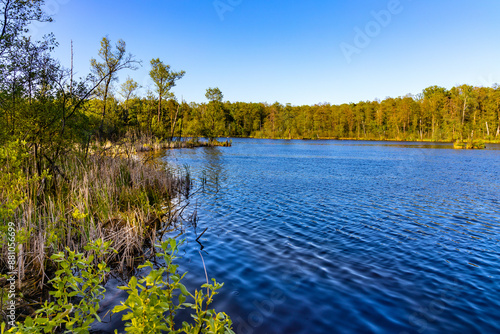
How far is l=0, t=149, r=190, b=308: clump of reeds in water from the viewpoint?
17.4 feet

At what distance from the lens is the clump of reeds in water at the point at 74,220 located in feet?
17.4

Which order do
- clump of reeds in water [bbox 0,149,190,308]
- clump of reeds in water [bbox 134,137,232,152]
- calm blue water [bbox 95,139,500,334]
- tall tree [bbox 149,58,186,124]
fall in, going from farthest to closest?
tall tree [bbox 149,58,186,124] → clump of reeds in water [bbox 134,137,232,152] → clump of reeds in water [bbox 0,149,190,308] → calm blue water [bbox 95,139,500,334]

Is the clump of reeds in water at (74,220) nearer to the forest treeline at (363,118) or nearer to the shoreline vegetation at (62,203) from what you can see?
the shoreline vegetation at (62,203)

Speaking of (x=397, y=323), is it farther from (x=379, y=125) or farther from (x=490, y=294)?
(x=379, y=125)

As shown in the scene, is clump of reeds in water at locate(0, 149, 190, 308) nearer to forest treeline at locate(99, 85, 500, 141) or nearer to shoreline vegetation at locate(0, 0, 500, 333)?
shoreline vegetation at locate(0, 0, 500, 333)

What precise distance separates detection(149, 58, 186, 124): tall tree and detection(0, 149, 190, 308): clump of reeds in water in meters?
49.9

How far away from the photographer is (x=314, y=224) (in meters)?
10.4

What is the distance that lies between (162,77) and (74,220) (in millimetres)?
56119

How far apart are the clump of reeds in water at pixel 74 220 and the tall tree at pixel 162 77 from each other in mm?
49919

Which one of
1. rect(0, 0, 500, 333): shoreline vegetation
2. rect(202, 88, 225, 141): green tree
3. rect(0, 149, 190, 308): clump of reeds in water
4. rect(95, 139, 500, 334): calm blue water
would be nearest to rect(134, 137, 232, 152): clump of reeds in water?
rect(202, 88, 225, 141): green tree

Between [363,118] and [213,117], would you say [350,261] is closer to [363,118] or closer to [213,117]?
[213,117]

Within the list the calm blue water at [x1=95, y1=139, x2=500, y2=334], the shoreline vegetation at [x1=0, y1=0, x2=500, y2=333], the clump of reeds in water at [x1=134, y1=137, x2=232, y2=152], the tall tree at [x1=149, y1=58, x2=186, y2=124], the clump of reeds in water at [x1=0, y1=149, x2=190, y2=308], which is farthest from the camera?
the tall tree at [x1=149, y1=58, x2=186, y2=124]

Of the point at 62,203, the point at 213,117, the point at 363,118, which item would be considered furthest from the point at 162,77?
the point at 363,118

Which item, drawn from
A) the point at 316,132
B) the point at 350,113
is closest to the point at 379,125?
the point at 350,113
